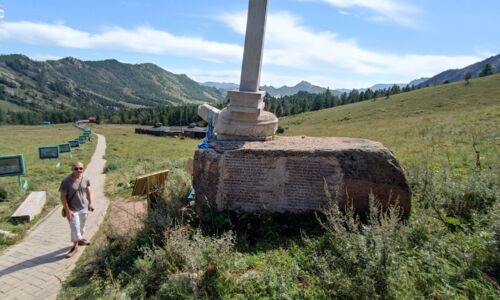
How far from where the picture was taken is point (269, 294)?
14.6ft

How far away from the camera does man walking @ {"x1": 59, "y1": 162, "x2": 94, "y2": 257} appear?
7433mm

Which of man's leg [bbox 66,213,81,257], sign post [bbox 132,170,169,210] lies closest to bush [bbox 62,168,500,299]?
man's leg [bbox 66,213,81,257]

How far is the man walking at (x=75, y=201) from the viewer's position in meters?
7.43

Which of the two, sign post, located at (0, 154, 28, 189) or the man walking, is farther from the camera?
sign post, located at (0, 154, 28, 189)

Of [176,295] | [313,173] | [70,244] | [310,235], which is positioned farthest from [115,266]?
[313,173]

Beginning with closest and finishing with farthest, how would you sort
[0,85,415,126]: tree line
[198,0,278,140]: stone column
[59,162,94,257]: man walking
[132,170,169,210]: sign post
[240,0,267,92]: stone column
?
[59,162,94,257]: man walking
[198,0,278,140]: stone column
[240,0,267,92]: stone column
[132,170,169,210]: sign post
[0,85,415,126]: tree line

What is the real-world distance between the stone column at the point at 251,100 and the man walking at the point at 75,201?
11.1ft

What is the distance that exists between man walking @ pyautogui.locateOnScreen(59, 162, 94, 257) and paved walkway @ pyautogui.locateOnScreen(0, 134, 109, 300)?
15.5 inches

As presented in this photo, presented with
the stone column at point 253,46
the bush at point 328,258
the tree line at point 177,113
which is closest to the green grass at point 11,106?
the tree line at point 177,113

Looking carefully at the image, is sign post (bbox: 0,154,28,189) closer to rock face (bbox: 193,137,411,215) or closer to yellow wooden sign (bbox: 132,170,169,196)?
yellow wooden sign (bbox: 132,170,169,196)

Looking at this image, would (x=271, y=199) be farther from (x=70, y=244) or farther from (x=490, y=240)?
(x=70, y=244)

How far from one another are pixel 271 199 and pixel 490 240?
372 cm

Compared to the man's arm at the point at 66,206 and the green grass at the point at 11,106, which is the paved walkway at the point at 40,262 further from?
the green grass at the point at 11,106

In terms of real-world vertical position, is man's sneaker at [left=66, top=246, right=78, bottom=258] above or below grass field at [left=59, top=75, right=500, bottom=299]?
below
